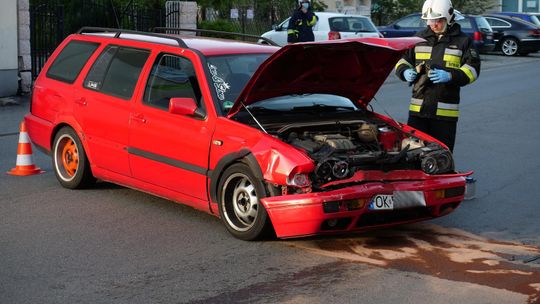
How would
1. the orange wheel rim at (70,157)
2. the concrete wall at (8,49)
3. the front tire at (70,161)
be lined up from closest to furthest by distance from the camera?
the front tire at (70,161) → the orange wheel rim at (70,157) → the concrete wall at (8,49)

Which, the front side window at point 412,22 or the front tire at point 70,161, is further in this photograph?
the front side window at point 412,22

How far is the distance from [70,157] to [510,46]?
29.7 metres

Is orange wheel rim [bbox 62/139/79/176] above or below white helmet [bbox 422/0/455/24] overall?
below

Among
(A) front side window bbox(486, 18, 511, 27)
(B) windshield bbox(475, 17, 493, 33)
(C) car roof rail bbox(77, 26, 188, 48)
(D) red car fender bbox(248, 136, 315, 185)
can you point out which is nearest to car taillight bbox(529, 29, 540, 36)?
(A) front side window bbox(486, 18, 511, 27)

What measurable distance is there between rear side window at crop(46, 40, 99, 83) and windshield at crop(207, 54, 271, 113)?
5.50ft

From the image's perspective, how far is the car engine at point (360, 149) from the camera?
6965 mm

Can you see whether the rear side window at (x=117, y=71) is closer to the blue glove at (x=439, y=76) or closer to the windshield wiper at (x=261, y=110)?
the windshield wiper at (x=261, y=110)

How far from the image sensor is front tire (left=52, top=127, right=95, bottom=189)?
8.93 m

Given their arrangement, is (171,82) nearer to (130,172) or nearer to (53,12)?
(130,172)

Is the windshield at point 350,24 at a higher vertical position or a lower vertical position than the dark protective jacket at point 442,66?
higher

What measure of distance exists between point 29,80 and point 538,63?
1994 centimetres

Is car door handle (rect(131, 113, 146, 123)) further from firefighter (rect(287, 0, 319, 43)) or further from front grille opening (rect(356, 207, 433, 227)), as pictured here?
firefighter (rect(287, 0, 319, 43))

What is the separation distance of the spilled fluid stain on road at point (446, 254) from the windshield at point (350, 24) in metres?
19.8

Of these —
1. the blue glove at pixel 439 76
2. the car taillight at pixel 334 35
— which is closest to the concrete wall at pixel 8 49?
the car taillight at pixel 334 35
